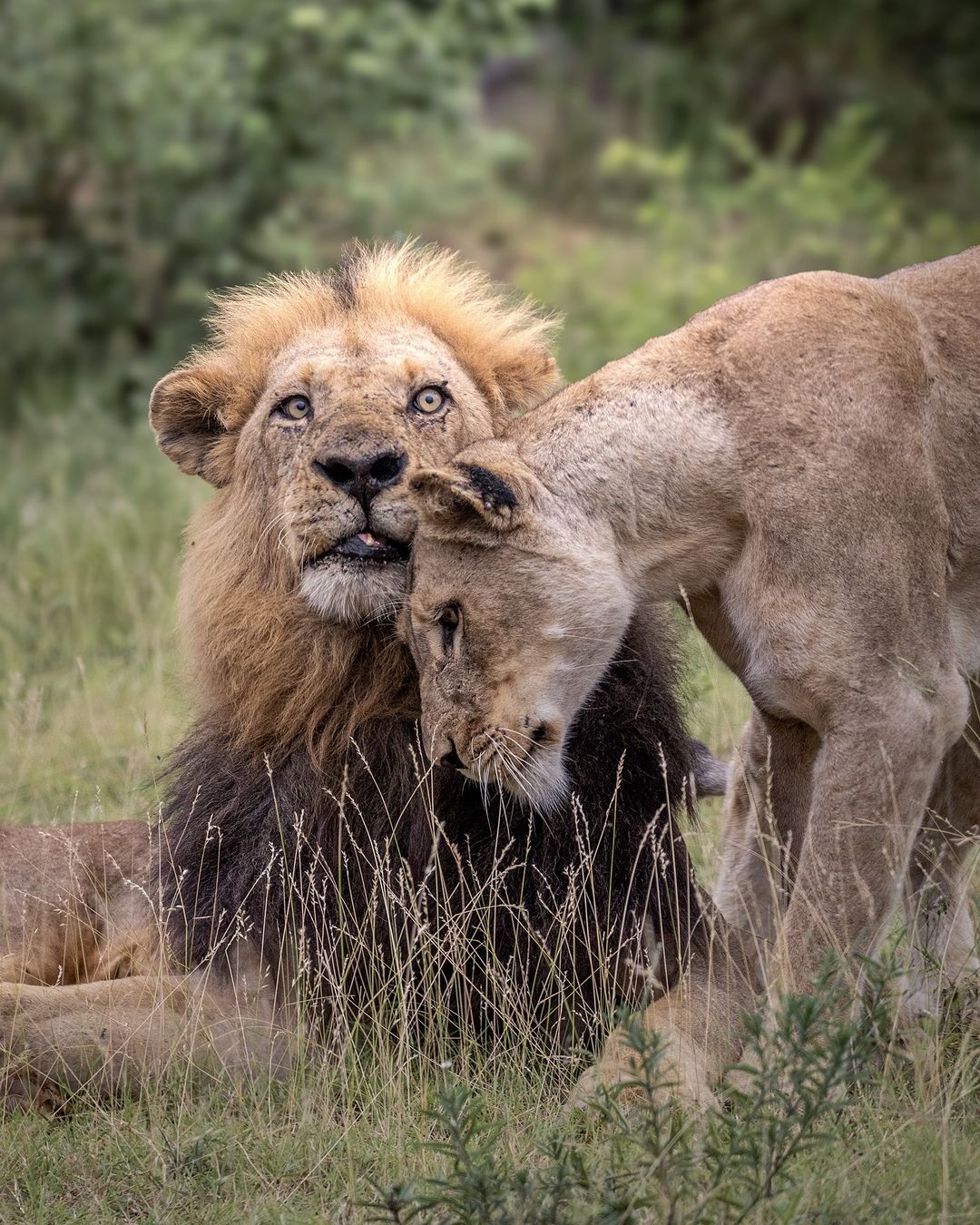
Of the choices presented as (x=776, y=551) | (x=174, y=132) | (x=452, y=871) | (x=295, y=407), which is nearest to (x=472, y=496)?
(x=776, y=551)

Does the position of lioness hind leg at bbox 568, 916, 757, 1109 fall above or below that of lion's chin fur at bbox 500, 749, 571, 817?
below

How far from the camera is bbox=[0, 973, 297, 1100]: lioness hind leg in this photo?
4070mm

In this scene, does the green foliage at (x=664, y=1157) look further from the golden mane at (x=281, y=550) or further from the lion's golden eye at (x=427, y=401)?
the lion's golden eye at (x=427, y=401)

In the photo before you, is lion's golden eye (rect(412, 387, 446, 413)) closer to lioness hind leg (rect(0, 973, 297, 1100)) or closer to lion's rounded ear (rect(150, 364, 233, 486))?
lion's rounded ear (rect(150, 364, 233, 486))

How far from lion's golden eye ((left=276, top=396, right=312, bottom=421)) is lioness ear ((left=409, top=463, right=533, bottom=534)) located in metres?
0.73

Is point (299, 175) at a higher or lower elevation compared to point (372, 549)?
higher

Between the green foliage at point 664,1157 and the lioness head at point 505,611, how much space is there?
85 centimetres

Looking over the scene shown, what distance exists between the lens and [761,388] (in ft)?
12.2

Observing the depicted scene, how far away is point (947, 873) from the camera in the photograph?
14.5 feet

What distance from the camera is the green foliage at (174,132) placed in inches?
452

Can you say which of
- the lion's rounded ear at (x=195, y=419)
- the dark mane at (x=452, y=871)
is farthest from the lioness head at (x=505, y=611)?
the lion's rounded ear at (x=195, y=419)

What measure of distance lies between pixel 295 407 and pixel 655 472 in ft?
3.64

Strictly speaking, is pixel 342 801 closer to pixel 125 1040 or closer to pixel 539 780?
pixel 539 780

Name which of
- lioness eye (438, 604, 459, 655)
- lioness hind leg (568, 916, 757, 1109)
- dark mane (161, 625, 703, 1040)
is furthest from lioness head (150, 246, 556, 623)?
lioness hind leg (568, 916, 757, 1109)
